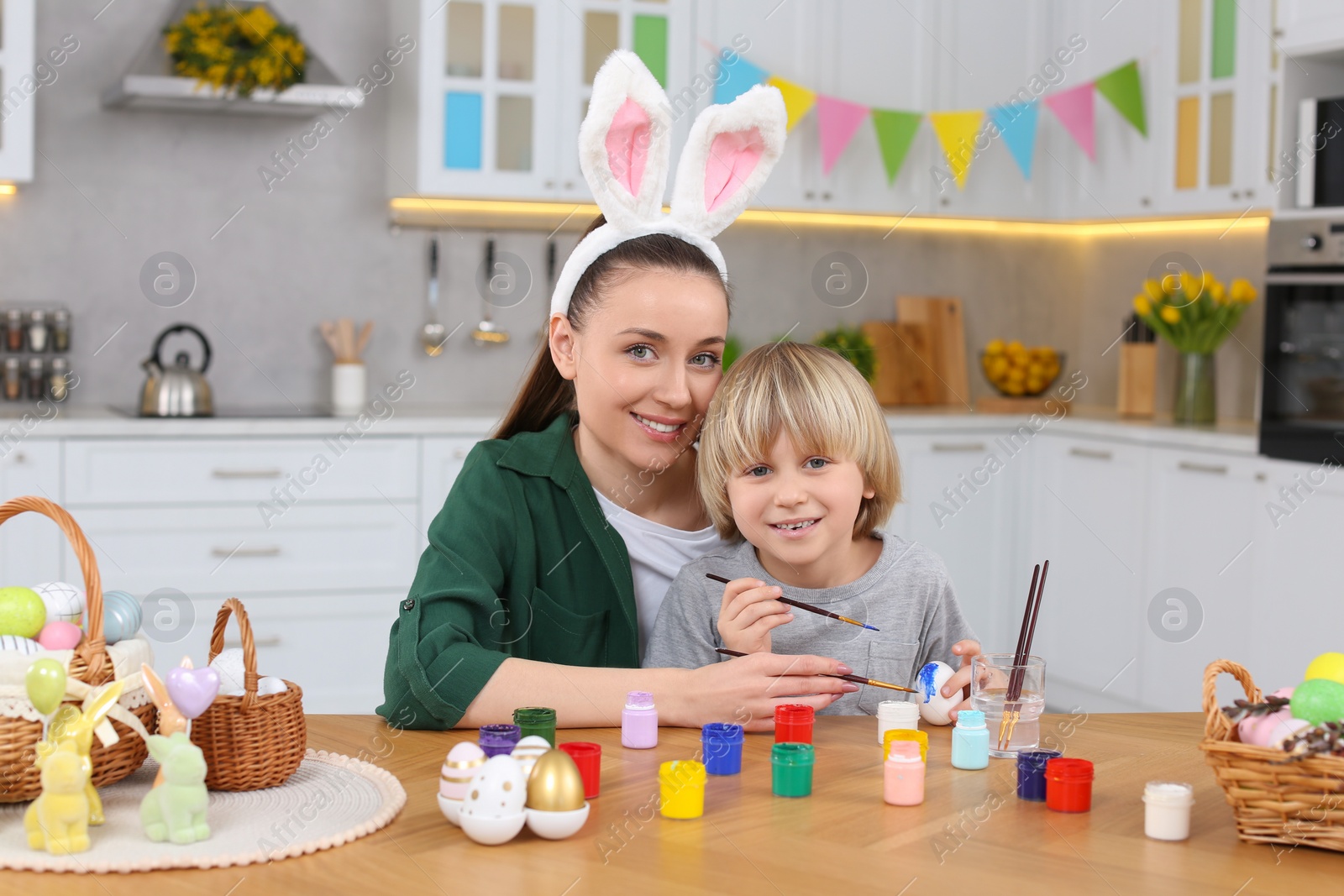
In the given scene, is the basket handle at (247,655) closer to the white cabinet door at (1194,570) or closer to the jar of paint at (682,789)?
the jar of paint at (682,789)

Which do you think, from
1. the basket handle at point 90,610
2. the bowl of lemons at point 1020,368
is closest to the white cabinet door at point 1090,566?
the bowl of lemons at point 1020,368

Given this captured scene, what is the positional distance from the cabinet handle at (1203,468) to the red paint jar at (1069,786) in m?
2.61

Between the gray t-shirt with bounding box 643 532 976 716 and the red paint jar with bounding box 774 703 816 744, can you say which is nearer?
the red paint jar with bounding box 774 703 816 744

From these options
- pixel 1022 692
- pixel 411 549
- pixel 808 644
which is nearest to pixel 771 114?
pixel 808 644

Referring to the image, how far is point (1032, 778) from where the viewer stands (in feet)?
3.83

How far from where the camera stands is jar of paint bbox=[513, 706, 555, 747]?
125cm

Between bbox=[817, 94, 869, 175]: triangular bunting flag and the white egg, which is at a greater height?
bbox=[817, 94, 869, 175]: triangular bunting flag

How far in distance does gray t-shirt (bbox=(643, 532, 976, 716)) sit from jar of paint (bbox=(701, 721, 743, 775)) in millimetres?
353

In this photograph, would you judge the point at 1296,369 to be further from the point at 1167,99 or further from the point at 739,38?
the point at 739,38

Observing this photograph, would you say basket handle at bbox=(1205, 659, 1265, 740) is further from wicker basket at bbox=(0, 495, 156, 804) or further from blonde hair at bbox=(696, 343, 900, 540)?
wicker basket at bbox=(0, 495, 156, 804)

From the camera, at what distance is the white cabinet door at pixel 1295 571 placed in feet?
10.7

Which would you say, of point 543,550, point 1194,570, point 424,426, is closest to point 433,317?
point 424,426

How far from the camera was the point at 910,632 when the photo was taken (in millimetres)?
1626

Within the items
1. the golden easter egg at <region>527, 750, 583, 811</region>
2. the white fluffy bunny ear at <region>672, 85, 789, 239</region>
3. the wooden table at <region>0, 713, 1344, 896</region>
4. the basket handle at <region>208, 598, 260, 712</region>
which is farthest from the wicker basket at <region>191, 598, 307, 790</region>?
the white fluffy bunny ear at <region>672, 85, 789, 239</region>
